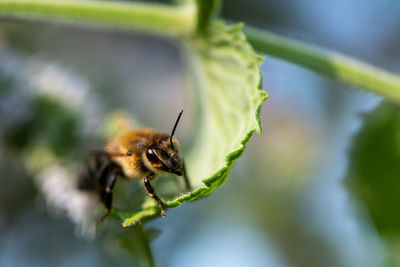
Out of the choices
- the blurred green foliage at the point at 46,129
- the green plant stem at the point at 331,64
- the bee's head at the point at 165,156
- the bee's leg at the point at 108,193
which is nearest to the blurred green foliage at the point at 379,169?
the green plant stem at the point at 331,64

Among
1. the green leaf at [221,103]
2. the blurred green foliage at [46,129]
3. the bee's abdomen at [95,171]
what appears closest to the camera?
the green leaf at [221,103]

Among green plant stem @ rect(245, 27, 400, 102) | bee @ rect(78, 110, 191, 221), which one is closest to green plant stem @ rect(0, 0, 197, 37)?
green plant stem @ rect(245, 27, 400, 102)

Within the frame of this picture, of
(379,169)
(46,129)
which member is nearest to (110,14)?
(46,129)

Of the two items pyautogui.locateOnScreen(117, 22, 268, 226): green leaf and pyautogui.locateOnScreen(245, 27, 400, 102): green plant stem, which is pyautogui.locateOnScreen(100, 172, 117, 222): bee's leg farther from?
pyautogui.locateOnScreen(245, 27, 400, 102): green plant stem

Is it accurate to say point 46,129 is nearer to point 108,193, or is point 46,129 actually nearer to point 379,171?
point 108,193

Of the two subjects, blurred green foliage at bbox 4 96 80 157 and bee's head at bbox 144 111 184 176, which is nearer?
bee's head at bbox 144 111 184 176

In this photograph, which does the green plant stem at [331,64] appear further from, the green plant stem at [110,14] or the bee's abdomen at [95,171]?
the bee's abdomen at [95,171]
